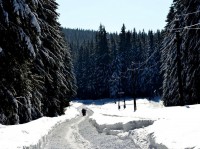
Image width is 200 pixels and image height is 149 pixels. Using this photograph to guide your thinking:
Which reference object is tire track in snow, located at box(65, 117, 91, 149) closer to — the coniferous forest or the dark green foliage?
the coniferous forest

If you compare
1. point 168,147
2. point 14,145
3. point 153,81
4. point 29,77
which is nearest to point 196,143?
point 168,147

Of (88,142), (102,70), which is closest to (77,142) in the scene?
(88,142)

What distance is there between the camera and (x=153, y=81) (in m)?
116

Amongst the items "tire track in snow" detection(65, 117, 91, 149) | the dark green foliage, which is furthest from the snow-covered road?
the dark green foliage

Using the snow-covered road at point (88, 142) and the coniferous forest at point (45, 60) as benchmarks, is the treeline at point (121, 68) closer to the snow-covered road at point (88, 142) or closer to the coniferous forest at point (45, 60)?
the coniferous forest at point (45, 60)

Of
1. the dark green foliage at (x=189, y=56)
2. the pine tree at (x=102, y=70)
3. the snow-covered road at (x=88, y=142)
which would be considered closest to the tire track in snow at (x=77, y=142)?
the snow-covered road at (x=88, y=142)

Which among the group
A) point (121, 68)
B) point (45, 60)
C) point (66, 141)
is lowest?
point (66, 141)

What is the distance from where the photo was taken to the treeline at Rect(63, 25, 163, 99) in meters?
116

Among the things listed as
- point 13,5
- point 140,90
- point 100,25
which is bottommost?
point 140,90

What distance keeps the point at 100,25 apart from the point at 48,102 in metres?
95.2

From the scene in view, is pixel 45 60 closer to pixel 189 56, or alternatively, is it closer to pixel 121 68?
pixel 189 56

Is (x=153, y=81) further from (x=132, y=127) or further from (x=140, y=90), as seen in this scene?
(x=132, y=127)

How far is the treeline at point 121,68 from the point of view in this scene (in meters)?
116

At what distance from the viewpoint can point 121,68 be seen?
4670 inches
